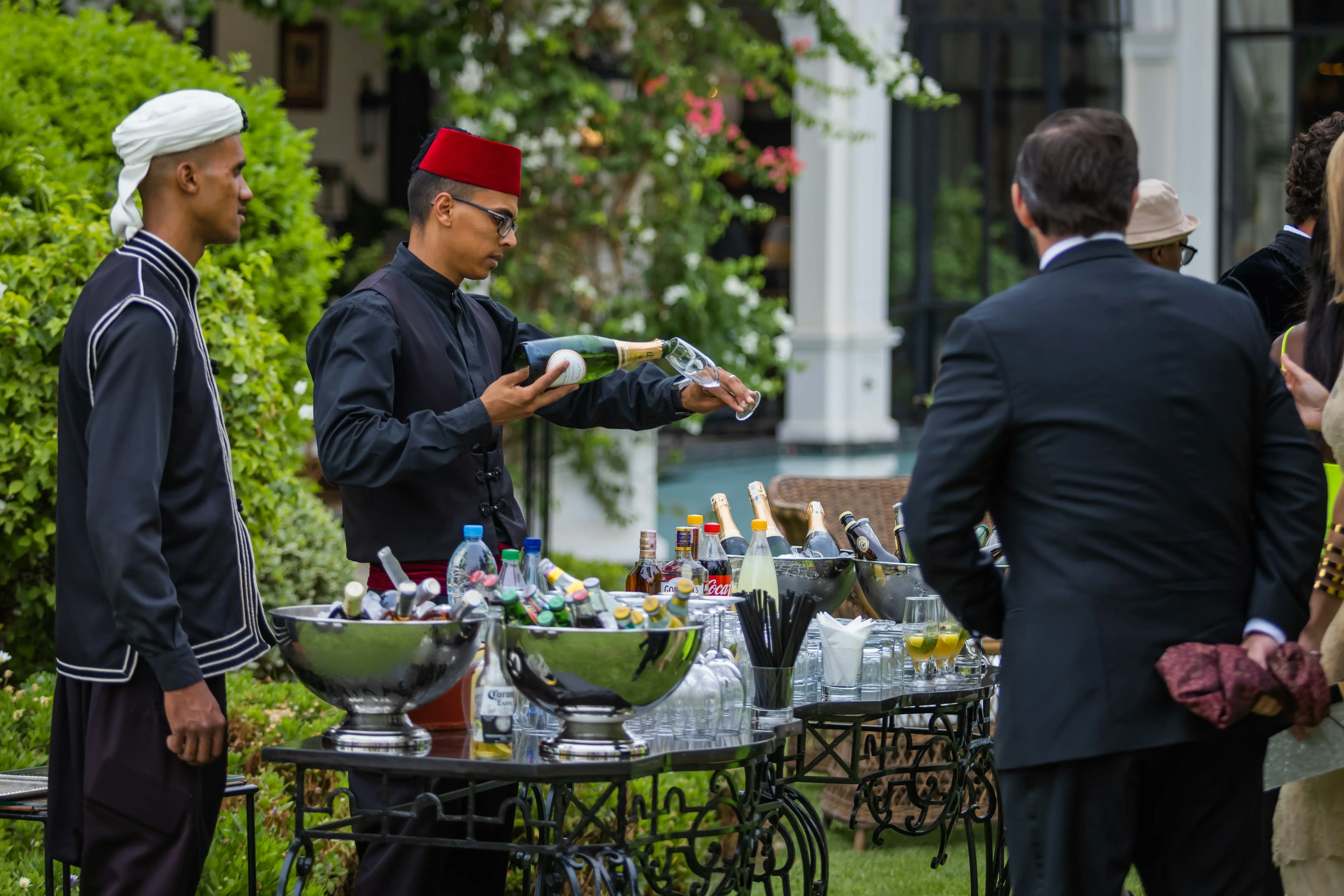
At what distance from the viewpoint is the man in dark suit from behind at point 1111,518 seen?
2.40 m

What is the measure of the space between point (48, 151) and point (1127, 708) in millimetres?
4616

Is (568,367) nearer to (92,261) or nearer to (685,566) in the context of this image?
(685,566)

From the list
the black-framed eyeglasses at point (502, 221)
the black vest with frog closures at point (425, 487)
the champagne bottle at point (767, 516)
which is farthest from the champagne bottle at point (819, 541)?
the black-framed eyeglasses at point (502, 221)

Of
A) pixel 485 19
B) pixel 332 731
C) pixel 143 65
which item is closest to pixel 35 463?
pixel 143 65

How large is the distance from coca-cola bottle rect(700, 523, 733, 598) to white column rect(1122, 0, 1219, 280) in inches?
577

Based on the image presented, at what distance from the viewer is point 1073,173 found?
2475 millimetres

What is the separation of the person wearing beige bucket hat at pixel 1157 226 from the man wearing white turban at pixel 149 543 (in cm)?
224

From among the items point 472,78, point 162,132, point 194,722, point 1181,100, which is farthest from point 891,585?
point 1181,100

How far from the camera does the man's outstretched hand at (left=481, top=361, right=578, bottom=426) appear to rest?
325 cm

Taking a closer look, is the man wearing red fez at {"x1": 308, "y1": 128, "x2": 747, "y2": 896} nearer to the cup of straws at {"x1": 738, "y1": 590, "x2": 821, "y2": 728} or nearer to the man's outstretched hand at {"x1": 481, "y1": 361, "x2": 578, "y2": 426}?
the man's outstretched hand at {"x1": 481, "y1": 361, "x2": 578, "y2": 426}

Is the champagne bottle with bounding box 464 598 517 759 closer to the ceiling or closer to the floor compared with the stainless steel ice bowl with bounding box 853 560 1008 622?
closer to the floor

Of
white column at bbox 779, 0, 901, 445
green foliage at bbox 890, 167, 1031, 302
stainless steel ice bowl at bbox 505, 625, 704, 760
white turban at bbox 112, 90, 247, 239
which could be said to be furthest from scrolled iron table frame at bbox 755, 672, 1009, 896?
green foliage at bbox 890, 167, 1031, 302

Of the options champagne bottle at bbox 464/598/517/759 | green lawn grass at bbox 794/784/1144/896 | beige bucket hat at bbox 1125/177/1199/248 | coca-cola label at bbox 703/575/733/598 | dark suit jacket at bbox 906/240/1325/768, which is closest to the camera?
dark suit jacket at bbox 906/240/1325/768

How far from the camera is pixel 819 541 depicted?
12.6 ft
